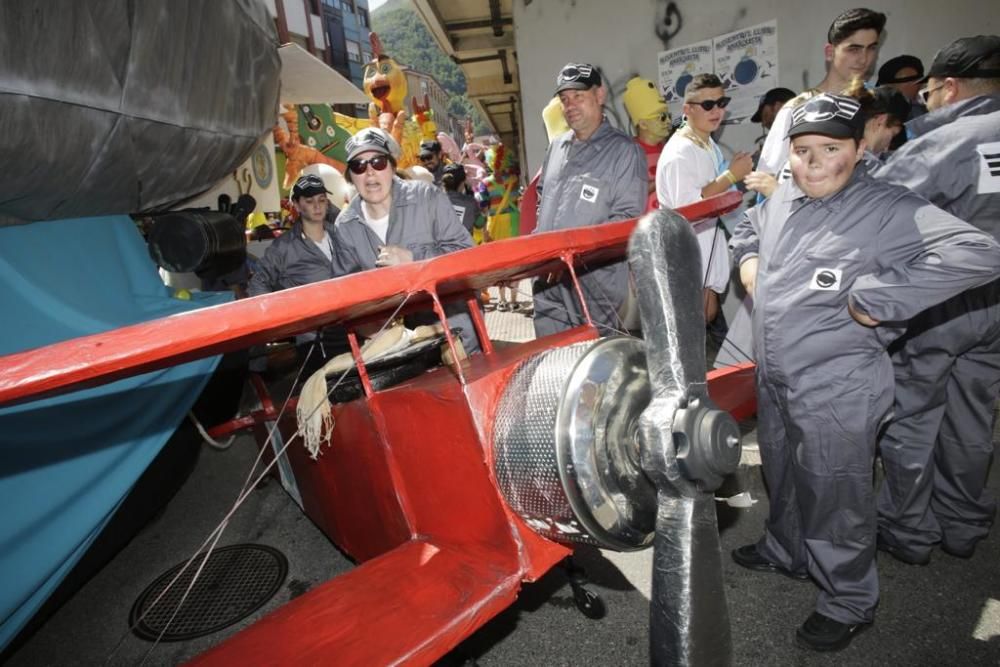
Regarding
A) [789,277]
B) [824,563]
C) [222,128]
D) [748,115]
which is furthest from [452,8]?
[824,563]

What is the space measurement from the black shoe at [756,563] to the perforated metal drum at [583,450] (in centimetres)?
135

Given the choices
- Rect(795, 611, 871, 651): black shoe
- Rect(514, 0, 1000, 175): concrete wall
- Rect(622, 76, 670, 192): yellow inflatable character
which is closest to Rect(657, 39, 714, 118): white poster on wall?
Rect(514, 0, 1000, 175): concrete wall

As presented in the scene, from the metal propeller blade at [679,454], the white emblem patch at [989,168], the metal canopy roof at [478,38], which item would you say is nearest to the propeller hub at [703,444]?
the metal propeller blade at [679,454]

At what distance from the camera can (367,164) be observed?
9.61 feet

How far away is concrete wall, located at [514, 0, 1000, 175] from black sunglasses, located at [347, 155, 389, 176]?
9.57 feet

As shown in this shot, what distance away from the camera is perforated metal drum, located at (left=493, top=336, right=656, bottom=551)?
137cm

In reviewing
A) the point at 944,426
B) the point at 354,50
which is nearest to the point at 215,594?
the point at 944,426

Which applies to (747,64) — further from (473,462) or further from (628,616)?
(473,462)

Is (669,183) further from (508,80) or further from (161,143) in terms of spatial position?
(508,80)

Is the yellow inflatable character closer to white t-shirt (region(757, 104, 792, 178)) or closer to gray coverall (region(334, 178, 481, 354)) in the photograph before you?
white t-shirt (region(757, 104, 792, 178))

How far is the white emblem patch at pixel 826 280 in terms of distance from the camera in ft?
6.22

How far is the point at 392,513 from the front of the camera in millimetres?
1946

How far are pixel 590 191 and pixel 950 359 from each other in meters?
1.82

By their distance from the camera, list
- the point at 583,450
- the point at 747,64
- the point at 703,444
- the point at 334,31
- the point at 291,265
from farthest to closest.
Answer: the point at 334,31 < the point at 747,64 < the point at 291,265 < the point at 583,450 < the point at 703,444
